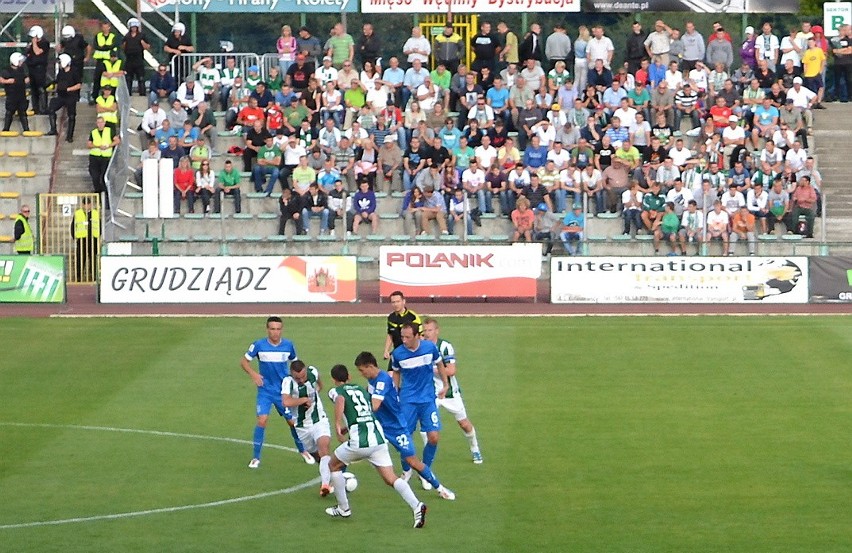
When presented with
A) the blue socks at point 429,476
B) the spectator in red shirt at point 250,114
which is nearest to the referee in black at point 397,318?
the blue socks at point 429,476

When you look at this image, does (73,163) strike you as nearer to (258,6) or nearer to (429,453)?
(258,6)

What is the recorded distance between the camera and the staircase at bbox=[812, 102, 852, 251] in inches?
1578

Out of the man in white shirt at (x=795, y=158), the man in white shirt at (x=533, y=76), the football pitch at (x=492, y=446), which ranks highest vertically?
the man in white shirt at (x=533, y=76)

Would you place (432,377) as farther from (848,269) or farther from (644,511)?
(848,269)

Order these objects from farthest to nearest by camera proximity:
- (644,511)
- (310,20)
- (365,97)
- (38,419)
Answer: (310,20), (365,97), (38,419), (644,511)

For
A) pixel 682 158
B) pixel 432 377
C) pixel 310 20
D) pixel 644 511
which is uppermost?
pixel 310 20

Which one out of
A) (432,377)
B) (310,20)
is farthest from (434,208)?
(432,377)

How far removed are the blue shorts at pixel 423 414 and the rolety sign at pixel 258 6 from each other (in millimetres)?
29197

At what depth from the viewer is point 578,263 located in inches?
1367

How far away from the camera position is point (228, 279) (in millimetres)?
34906

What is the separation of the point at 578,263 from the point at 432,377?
17.7 m

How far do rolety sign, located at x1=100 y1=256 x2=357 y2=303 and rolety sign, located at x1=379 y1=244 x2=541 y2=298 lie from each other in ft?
3.02

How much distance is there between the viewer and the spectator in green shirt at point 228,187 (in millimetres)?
39375

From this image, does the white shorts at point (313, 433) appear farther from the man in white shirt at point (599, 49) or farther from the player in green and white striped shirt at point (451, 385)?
the man in white shirt at point (599, 49)
